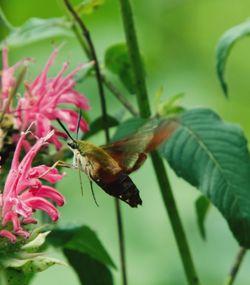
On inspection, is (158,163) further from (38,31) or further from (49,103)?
(38,31)

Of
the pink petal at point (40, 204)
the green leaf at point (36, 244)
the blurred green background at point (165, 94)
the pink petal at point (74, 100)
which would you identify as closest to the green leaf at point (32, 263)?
the green leaf at point (36, 244)

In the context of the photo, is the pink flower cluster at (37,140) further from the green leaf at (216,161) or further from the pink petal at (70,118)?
the green leaf at (216,161)

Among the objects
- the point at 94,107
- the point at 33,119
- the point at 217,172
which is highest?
the point at 94,107

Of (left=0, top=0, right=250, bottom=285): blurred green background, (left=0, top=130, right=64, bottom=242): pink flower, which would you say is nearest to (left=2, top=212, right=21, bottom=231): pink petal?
(left=0, top=130, right=64, bottom=242): pink flower

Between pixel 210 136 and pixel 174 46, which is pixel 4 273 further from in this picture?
pixel 174 46

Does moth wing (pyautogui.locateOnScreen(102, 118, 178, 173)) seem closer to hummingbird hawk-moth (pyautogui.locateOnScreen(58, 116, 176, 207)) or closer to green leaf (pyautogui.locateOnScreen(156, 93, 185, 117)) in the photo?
hummingbird hawk-moth (pyautogui.locateOnScreen(58, 116, 176, 207))

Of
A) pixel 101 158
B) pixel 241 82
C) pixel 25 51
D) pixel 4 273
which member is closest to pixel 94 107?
pixel 25 51

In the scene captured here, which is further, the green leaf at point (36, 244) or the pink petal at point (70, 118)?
the pink petal at point (70, 118)
